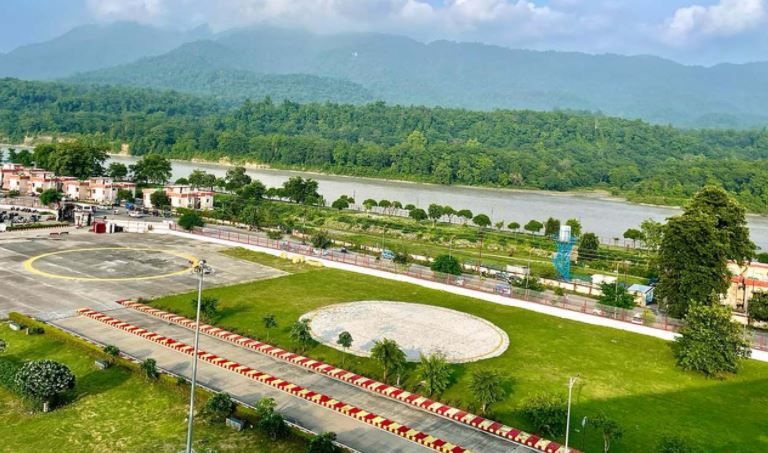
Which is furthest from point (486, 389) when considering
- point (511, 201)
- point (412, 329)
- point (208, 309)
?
point (511, 201)

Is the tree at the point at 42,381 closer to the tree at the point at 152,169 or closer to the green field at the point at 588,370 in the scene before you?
the green field at the point at 588,370

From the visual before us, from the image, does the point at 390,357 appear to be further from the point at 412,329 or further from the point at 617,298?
the point at 617,298

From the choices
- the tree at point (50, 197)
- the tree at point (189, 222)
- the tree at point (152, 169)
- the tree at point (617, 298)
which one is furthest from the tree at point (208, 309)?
the tree at point (152, 169)

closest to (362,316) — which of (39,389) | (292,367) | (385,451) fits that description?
(292,367)

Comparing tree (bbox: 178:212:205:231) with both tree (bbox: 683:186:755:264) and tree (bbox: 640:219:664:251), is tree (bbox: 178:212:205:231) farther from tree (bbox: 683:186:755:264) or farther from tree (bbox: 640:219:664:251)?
tree (bbox: 640:219:664:251)

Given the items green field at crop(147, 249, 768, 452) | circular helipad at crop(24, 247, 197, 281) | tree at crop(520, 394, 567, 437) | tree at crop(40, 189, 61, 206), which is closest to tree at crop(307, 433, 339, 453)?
green field at crop(147, 249, 768, 452)
